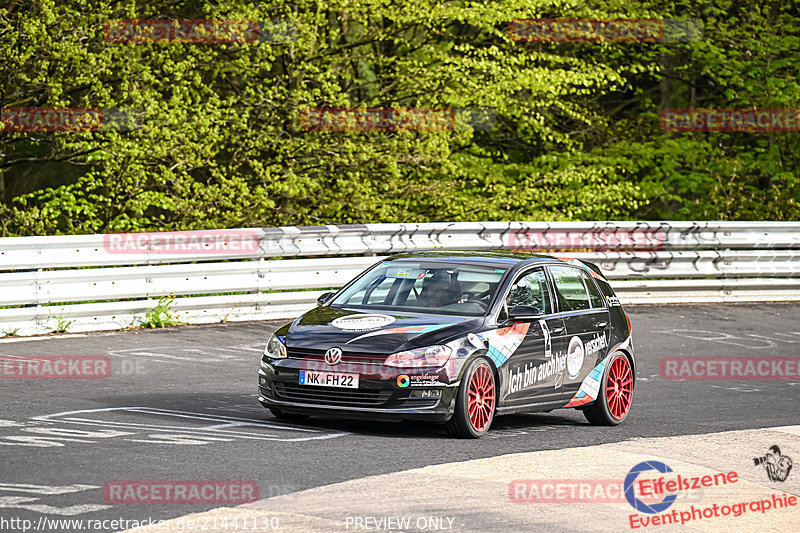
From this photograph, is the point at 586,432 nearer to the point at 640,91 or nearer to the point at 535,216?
the point at 535,216

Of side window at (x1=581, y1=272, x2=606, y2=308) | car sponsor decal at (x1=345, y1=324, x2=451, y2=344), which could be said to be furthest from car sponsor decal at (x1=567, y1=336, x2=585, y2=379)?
car sponsor decal at (x1=345, y1=324, x2=451, y2=344)

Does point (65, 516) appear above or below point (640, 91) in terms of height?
below

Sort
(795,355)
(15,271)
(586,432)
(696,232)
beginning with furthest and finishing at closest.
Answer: (696,232), (795,355), (15,271), (586,432)

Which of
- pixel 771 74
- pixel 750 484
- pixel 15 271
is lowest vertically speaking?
pixel 750 484

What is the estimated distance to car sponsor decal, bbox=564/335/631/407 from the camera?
1055cm

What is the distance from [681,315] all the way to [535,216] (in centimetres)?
574

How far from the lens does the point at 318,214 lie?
76.0 feet

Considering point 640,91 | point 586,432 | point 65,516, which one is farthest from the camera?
point 640,91

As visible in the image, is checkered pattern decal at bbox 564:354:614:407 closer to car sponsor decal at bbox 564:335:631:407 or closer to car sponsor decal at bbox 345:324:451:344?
car sponsor decal at bbox 564:335:631:407

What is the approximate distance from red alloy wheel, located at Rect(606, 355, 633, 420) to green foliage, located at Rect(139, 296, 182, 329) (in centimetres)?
633

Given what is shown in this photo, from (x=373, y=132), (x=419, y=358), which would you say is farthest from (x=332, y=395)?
(x=373, y=132)

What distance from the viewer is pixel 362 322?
9609 millimetres

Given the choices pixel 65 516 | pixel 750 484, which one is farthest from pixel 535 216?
pixel 65 516

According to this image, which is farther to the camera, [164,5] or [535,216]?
[535,216]
